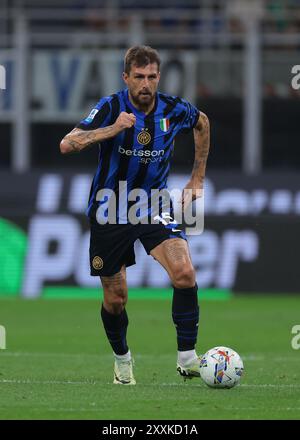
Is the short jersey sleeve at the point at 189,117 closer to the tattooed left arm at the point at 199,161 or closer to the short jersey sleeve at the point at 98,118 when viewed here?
the tattooed left arm at the point at 199,161

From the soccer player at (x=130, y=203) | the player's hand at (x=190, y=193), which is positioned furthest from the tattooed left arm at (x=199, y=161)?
the soccer player at (x=130, y=203)

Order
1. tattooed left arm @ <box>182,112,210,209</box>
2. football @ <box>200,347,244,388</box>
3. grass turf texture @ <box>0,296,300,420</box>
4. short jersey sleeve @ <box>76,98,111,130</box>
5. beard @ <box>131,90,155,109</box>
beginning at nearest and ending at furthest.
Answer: grass turf texture @ <box>0,296,300,420</box> < football @ <box>200,347,244,388</box> < short jersey sleeve @ <box>76,98,111,130</box> < beard @ <box>131,90,155,109</box> < tattooed left arm @ <box>182,112,210,209</box>

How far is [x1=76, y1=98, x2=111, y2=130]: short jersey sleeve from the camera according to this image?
895 cm

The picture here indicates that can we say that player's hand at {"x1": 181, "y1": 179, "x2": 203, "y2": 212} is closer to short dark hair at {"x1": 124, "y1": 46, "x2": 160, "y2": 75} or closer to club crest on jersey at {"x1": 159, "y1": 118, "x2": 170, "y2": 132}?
club crest on jersey at {"x1": 159, "y1": 118, "x2": 170, "y2": 132}

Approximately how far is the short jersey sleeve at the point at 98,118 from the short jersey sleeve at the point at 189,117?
Answer: 0.71 meters

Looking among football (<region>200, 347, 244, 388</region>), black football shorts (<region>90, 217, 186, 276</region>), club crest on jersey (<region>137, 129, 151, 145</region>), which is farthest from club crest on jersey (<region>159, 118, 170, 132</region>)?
football (<region>200, 347, 244, 388</region>)

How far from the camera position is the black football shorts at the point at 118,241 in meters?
9.22

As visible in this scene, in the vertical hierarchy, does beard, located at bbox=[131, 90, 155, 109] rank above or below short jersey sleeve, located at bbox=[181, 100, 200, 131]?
above

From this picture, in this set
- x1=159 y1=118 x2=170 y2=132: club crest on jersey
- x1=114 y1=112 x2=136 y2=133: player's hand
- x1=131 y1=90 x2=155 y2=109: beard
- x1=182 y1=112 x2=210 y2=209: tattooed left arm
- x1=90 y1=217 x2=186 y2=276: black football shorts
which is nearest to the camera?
x1=114 y1=112 x2=136 y2=133: player's hand

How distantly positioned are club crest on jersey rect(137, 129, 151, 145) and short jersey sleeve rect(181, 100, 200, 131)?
0.44m

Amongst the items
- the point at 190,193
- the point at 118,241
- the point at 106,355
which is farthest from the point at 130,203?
the point at 106,355

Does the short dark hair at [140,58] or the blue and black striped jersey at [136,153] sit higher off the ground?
the short dark hair at [140,58]

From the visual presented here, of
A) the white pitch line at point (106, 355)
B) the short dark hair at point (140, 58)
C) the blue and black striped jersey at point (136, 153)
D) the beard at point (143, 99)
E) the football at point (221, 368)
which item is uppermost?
the short dark hair at point (140, 58)
